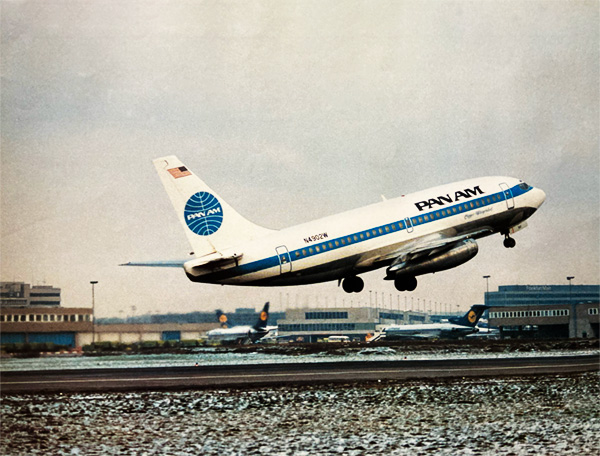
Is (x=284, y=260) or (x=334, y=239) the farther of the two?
(x=284, y=260)

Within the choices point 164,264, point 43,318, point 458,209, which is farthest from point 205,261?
point 43,318

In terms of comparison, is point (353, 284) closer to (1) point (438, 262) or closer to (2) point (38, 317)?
(1) point (438, 262)

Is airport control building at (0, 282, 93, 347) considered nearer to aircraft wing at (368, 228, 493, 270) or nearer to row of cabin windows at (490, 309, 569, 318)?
aircraft wing at (368, 228, 493, 270)

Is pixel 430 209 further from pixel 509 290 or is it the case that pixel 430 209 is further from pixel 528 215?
pixel 509 290

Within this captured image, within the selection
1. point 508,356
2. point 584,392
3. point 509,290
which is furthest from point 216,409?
point 509,290

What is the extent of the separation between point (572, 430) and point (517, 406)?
32.4 ft

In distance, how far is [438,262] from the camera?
4438 centimetres

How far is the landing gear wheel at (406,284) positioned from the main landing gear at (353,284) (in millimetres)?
1785

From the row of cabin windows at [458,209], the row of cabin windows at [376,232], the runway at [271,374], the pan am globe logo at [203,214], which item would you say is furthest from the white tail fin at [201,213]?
the runway at [271,374]

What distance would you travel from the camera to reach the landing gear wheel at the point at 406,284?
4416 centimetres

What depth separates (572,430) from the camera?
68.0 m

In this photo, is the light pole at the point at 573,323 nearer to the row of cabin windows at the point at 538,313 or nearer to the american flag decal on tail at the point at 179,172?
the row of cabin windows at the point at 538,313

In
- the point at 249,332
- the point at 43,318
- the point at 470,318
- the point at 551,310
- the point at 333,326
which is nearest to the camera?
the point at 43,318

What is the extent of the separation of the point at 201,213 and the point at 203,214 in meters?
0.12
